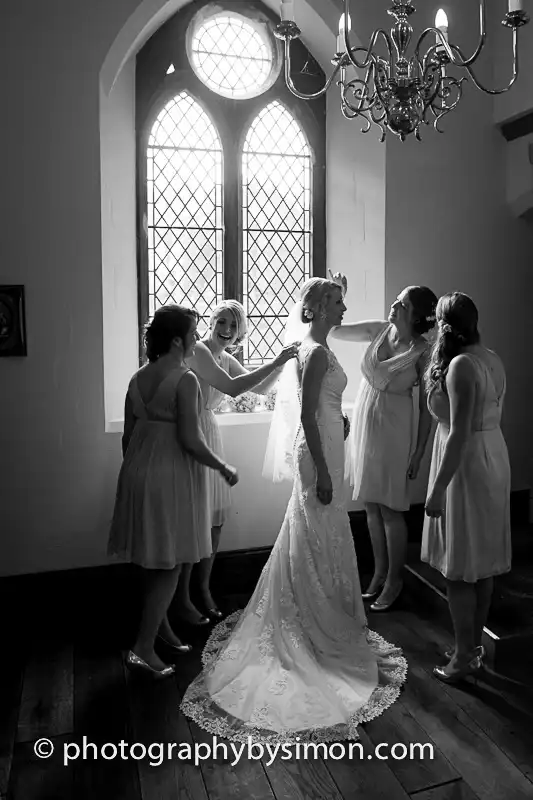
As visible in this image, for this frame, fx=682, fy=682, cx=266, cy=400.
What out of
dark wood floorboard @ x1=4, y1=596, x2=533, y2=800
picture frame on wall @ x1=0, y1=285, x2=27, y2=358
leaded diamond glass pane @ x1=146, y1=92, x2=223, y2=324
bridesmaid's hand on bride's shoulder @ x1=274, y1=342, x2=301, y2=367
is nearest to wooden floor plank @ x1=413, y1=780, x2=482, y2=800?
dark wood floorboard @ x1=4, y1=596, x2=533, y2=800

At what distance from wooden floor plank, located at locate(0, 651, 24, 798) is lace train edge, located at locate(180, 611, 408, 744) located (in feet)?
2.25

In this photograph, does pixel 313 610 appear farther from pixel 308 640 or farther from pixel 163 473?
pixel 163 473

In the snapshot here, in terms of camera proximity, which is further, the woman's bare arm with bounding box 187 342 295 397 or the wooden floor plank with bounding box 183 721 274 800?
the woman's bare arm with bounding box 187 342 295 397

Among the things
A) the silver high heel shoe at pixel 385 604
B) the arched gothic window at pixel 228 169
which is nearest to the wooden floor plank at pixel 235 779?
the silver high heel shoe at pixel 385 604

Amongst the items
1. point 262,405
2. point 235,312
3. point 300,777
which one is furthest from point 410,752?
point 262,405

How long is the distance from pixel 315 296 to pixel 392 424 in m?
0.91

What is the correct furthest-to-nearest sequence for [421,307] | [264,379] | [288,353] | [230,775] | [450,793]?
[264,379] → [421,307] → [288,353] → [230,775] → [450,793]

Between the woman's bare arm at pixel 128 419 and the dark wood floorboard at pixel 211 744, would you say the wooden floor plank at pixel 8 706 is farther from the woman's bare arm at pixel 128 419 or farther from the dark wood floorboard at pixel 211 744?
the woman's bare arm at pixel 128 419

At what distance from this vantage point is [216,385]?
368cm

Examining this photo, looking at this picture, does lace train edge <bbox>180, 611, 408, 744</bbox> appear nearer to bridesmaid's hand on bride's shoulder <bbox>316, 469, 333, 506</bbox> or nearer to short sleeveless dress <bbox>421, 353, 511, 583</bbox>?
short sleeveless dress <bbox>421, 353, 511, 583</bbox>

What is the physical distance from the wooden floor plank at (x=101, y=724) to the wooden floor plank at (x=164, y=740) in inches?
1.6

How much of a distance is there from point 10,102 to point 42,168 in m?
0.37

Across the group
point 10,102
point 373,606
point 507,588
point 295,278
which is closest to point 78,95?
point 10,102

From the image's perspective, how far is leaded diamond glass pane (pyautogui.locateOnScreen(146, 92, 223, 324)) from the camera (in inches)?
181
